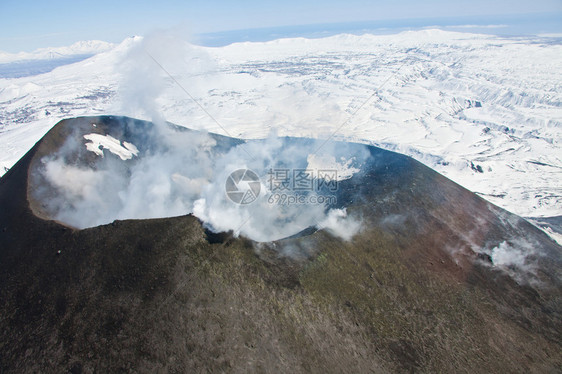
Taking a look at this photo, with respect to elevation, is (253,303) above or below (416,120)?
above

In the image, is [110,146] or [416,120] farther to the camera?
[416,120]

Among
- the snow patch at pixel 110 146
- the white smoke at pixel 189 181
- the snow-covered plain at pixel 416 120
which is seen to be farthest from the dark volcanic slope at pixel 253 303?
the snow-covered plain at pixel 416 120

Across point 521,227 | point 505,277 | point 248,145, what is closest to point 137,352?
point 505,277

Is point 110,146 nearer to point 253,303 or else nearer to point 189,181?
point 189,181

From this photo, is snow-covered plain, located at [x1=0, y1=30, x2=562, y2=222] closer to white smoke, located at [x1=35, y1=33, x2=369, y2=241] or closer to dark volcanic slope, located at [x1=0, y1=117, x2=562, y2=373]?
white smoke, located at [x1=35, y1=33, x2=369, y2=241]

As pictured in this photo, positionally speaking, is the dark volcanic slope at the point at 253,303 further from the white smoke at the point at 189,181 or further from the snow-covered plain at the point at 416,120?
the snow-covered plain at the point at 416,120

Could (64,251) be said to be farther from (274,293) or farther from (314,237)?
(314,237)

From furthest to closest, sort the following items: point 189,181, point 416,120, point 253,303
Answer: point 416,120 < point 189,181 < point 253,303

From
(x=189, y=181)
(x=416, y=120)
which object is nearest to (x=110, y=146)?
(x=189, y=181)

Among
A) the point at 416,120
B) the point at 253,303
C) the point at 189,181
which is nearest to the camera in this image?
the point at 253,303

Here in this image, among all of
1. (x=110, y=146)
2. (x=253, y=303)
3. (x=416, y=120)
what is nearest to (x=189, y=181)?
(x=110, y=146)
